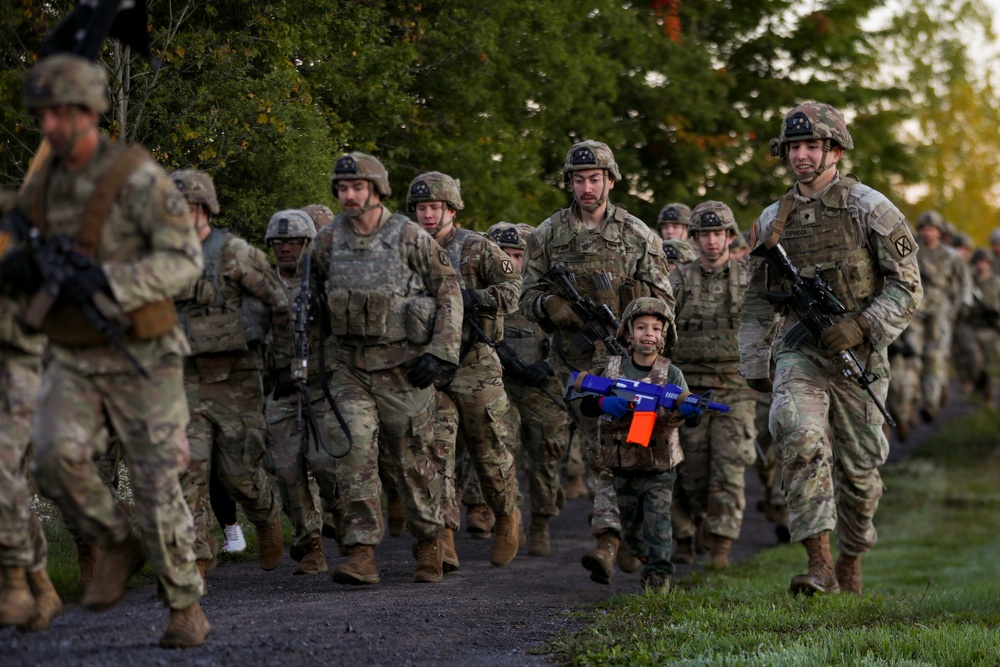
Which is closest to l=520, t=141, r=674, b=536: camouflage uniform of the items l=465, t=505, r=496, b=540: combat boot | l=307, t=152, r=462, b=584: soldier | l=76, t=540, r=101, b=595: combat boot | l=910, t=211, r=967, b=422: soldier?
l=307, t=152, r=462, b=584: soldier

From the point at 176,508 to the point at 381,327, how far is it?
2.70 m

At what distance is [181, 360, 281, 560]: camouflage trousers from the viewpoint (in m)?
10.1

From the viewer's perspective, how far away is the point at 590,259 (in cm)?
1197

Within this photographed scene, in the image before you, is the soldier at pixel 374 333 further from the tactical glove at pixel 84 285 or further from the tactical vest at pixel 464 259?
the tactical glove at pixel 84 285

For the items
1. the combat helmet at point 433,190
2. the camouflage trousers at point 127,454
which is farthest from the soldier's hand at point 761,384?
the camouflage trousers at point 127,454

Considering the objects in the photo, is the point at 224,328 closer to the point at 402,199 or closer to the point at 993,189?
the point at 402,199

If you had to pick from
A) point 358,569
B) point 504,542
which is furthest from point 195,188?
point 504,542

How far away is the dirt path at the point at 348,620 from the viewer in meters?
7.82

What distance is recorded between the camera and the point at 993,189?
59.7 meters

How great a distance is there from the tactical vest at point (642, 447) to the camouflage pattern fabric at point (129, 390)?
372 cm

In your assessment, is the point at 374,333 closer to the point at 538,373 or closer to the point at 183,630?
the point at 183,630

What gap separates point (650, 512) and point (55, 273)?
4853 millimetres

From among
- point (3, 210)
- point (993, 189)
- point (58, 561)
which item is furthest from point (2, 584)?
point (993, 189)

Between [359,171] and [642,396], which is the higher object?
[359,171]
